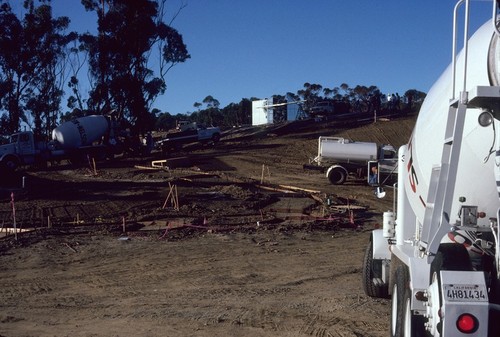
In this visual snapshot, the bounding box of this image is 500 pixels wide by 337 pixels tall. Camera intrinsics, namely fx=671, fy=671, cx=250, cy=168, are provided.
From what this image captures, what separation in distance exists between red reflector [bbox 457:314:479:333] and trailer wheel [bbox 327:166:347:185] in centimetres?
2902

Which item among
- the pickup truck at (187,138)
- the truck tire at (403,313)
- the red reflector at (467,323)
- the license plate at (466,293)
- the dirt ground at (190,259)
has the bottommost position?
the dirt ground at (190,259)

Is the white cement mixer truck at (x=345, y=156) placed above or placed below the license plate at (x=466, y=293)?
above

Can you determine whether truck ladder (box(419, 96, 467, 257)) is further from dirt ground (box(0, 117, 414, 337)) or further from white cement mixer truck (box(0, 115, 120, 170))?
white cement mixer truck (box(0, 115, 120, 170))

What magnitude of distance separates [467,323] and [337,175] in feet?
95.7

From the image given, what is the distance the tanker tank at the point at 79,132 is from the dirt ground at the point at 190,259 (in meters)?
14.8

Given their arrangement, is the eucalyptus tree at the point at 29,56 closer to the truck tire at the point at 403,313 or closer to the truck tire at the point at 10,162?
the truck tire at the point at 10,162

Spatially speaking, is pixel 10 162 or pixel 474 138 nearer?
pixel 474 138

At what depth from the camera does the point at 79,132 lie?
5084cm

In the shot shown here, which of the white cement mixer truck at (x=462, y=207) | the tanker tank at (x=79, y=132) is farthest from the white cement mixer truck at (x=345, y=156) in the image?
the white cement mixer truck at (x=462, y=207)

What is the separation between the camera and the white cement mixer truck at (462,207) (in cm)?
559

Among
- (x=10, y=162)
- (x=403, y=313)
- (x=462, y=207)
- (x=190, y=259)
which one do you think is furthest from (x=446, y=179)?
(x=10, y=162)

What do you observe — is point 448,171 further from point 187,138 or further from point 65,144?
point 187,138

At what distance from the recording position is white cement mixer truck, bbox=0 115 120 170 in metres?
45.9

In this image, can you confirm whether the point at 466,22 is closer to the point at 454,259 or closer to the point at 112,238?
the point at 454,259
